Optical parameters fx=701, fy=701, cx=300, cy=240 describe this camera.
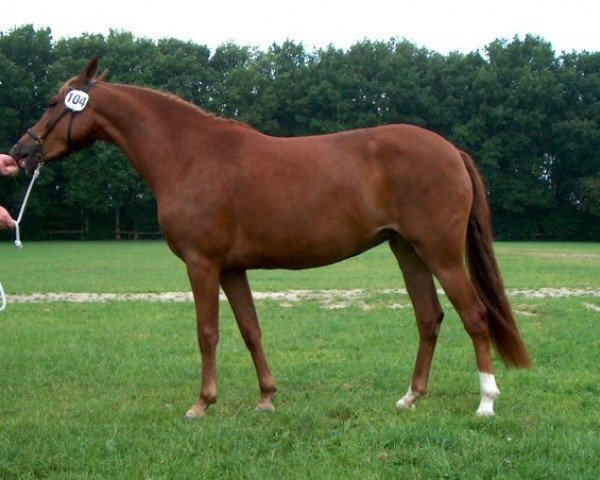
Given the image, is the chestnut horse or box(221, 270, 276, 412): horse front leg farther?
box(221, 270, 276, 412): horse front leg

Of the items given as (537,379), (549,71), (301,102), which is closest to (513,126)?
(549,71)

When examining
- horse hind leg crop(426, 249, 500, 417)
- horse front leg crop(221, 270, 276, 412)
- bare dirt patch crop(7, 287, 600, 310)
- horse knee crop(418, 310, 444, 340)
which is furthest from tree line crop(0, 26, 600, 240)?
horse hind leg crop(426, 249, 500, 417)

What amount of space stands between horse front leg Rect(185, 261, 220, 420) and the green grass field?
160 millimetres

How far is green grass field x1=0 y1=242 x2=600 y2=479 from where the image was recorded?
4.32 metres

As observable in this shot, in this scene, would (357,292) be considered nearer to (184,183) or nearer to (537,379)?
A: (537,379)

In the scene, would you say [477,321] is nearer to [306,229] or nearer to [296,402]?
[306,229]

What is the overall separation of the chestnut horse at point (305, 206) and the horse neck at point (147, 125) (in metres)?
0.02

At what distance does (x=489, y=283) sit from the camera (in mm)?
5914

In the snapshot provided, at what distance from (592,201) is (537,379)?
49548 mm

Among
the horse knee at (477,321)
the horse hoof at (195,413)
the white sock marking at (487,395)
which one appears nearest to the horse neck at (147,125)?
the horse hoof at (195,413)

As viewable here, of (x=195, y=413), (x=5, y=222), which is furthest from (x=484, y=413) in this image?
(x=5, y=222)

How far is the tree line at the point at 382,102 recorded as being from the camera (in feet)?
169

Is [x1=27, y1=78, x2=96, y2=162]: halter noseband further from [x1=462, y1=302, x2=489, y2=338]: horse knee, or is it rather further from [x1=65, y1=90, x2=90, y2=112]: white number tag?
[x1=462, y1=302, x2=489, y2=338]: horse knee

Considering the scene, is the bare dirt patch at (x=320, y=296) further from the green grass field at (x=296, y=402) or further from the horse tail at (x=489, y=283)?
the horse tail at (x=489, y=283)
